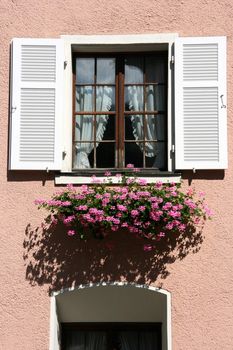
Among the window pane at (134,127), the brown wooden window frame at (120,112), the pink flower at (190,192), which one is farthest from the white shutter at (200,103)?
the window pane at (134,127)

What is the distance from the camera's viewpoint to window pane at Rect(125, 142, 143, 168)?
25.3 ft

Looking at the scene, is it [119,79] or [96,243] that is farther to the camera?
[119,79]

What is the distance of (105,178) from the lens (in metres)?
7.32

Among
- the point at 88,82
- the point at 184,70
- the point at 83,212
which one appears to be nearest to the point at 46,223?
the point at 83,212

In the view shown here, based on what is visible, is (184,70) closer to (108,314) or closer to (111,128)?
(111,128)

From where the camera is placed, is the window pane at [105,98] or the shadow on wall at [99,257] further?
the window pane at [105,98]

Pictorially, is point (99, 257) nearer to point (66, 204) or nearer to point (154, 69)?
point (66, 204)

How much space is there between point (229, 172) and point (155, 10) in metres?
1.87

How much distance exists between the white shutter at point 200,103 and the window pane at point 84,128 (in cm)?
97

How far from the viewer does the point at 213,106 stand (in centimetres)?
741

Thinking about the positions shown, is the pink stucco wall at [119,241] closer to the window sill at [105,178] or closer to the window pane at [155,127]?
the window sill at [105,178]

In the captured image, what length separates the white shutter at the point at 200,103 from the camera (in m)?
7.31

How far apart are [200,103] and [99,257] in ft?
6.18

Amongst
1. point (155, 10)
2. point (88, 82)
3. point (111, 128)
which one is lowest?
point (111, 128)
